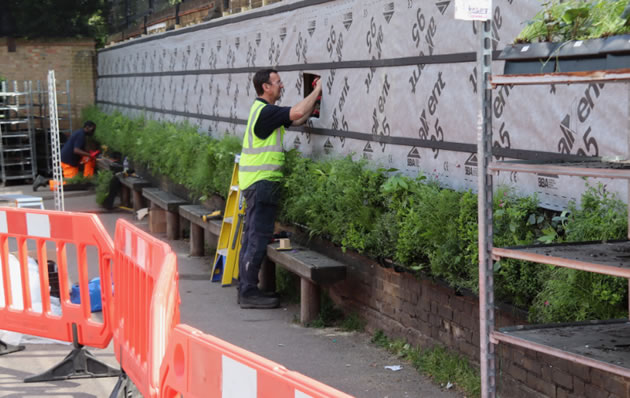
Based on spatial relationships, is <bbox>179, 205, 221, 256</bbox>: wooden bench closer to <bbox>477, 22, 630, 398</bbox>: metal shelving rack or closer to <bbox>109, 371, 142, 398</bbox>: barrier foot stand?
<bbox>109, 371, 142, 398</bbox>: barrier foot stand

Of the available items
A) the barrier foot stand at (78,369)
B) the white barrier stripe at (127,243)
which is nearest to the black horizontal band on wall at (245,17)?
the white barrier stripe at (127,243)

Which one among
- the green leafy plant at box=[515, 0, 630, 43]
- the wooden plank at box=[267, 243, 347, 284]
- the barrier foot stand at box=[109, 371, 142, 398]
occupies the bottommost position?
the barrier foot stand at box=[109, 371, 142, 398]

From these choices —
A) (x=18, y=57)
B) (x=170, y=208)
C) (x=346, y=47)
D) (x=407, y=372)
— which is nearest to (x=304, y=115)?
(x=346, y=47)

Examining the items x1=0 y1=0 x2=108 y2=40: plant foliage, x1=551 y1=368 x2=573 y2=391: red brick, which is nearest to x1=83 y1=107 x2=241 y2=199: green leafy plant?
x1=551 y1=368 x2=573 y2=391: red brick

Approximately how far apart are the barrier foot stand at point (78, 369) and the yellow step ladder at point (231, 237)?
114 inches

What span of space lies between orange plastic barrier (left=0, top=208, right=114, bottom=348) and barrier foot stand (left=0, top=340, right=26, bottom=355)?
0.45 feet

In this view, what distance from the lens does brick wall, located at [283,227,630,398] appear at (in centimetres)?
498

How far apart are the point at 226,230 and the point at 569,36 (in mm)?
6418

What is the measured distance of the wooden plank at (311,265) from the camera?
7.50m

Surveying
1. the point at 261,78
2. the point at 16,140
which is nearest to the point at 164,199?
the point at 261,78

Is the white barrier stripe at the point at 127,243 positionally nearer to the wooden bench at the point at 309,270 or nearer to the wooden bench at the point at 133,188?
the wooden bench at the point at 309,270

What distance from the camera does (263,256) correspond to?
8570 mm

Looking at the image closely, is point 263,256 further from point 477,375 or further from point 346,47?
point 477,375

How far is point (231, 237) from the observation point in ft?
30.7
